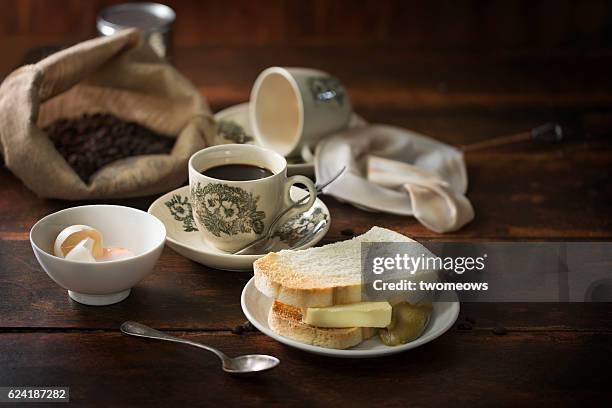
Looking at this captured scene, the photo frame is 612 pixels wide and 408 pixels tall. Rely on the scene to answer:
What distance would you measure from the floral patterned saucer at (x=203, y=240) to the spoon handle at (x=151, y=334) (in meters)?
0.17

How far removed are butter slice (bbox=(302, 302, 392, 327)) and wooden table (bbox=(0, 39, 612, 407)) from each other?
51mm

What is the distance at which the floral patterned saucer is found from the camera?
130cm

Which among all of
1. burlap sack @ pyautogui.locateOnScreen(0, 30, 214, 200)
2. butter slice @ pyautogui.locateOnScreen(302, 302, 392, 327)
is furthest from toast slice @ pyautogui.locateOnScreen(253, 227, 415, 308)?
burlap sack @ pyautogui.locateOnScreen(0, 30, 214, 200)

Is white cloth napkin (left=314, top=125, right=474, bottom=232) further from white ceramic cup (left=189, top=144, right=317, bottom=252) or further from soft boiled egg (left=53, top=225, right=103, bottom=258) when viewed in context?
soft boiled egg (left=53, top=225, right=103, bottom=258)

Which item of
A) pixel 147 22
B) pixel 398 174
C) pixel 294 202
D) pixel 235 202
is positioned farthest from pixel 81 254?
pixel 147 22

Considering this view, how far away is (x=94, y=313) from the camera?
1220 mm

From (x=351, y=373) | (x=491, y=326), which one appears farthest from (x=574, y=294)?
(x=351, y=373)

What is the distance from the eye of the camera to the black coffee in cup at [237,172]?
53.9 inches

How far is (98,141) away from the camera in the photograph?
1673 mm

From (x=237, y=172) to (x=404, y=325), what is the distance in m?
0.40

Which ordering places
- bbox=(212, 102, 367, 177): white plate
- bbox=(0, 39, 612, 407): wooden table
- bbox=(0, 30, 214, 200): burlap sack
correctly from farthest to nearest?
bbox=(212, 102, 367, 177): white plate < bbox=(0, 30, 214, 200): burlap sack < bbox=(0, 39, 612, 407): wooden table

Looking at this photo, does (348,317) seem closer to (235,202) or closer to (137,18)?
(235,202)

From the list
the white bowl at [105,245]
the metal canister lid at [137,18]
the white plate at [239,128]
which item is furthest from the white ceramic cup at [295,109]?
the white bowl at [105,245]

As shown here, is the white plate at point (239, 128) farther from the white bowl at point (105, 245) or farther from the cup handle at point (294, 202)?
the white bowl at point (105, 245)
